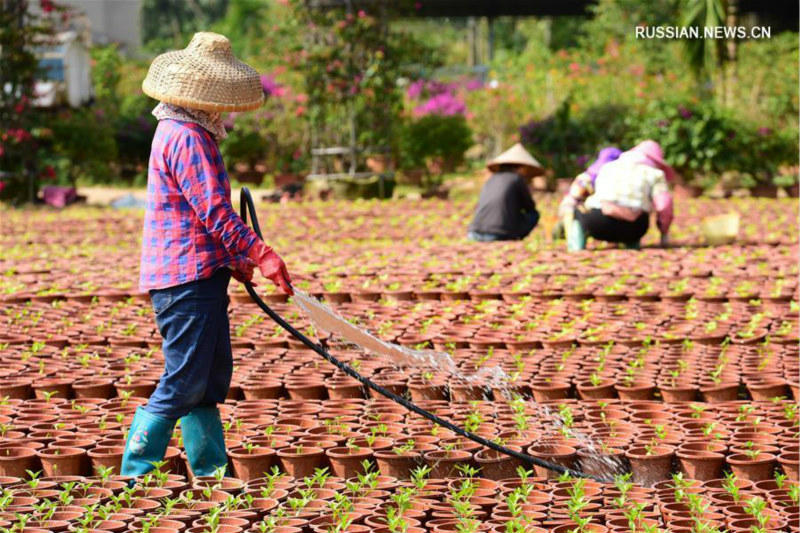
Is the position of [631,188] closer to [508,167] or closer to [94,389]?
[508,167]

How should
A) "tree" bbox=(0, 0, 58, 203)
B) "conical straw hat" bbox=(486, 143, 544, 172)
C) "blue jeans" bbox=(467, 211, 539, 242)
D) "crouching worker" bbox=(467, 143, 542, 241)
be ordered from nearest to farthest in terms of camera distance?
1. "crouching worker" bbox=(467, 143, 542, 241)
2. "conical straw hat" bbox=(486, 143, 544, 172)
3. "blue jeans" bbox=(467, 211, 539, 242)
4. "tree" bbox=(0, 0, 58, 203)

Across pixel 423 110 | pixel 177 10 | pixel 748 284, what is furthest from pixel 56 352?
pixel 177 10

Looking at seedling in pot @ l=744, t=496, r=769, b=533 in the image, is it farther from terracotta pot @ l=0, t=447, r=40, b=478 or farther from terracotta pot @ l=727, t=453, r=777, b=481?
terracotta pot @ l=0, t=447, r=40, b=478

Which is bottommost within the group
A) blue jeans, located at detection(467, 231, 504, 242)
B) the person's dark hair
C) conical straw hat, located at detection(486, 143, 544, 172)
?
blue jeans, located at detection(467, 231, 504, 242)

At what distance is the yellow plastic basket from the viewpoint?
383 inches

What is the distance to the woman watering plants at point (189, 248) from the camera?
147 inches

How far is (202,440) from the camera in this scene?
3.91m

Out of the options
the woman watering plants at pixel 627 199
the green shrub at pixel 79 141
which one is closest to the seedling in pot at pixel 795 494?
the woman watering plants at pixel 627 199

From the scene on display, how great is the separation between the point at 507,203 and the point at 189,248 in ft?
19.7

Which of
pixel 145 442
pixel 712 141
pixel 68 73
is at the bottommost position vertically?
pixel 145 442

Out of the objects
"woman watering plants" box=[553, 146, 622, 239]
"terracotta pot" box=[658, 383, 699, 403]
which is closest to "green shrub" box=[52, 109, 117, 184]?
"woman watering plants" box=[553, 146, 622, 239]

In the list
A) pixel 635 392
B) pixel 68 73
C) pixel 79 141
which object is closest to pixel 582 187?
pixel 635 392

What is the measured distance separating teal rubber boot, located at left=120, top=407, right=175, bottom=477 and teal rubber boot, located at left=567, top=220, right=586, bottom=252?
5.83 metres

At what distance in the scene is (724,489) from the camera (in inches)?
149
